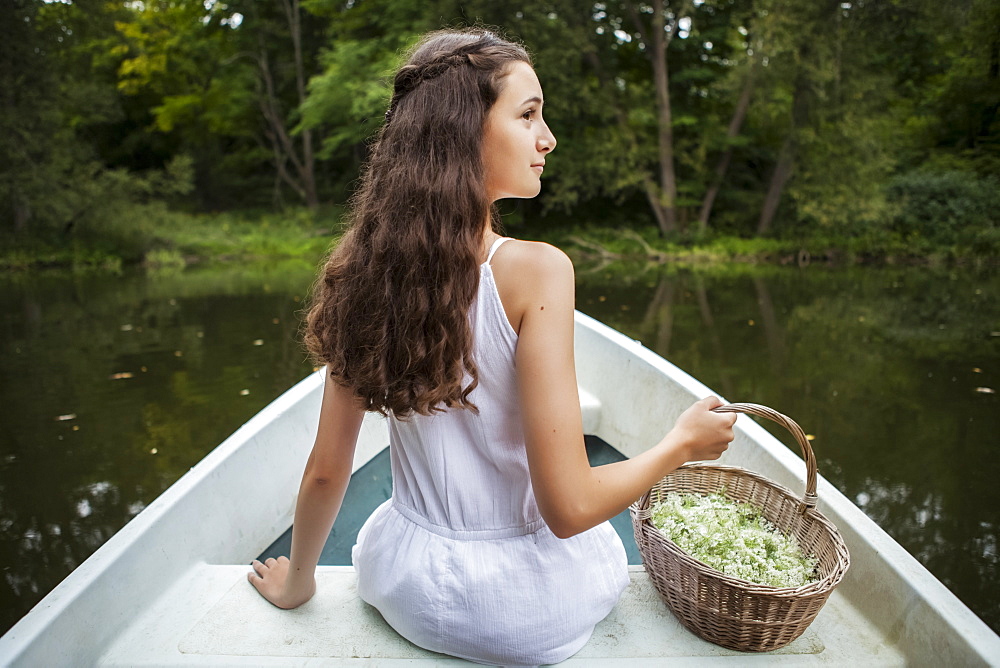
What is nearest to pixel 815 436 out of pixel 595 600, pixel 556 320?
pixel 595 600

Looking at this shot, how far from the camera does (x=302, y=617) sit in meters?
1.34

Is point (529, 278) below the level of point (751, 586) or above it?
above

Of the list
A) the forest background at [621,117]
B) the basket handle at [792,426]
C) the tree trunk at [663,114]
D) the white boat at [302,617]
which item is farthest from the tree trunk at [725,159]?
the basket handle at [792,426]

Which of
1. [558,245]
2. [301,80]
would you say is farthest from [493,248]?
[301,80]

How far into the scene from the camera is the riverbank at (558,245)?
42.8ft

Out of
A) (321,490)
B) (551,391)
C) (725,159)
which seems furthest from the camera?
(725,159)

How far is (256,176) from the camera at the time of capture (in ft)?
67.1

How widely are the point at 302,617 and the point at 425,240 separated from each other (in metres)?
0.77

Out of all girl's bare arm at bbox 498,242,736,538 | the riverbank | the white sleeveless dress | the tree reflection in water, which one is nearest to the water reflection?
the white sleeveless dress

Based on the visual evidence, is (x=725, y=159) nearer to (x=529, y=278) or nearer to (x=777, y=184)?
(x=777, y=184)

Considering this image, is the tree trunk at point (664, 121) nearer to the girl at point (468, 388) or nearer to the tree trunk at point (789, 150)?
the tree trunk at point (789, 150)

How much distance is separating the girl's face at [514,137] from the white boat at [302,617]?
2.47ft

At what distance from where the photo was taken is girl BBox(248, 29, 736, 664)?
97 centimetres

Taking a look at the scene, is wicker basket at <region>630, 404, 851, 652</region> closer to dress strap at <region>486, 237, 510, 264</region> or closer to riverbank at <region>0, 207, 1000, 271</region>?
dress strap at <region>486, 237, 510, 264</region>
